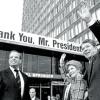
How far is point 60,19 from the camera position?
41.1m

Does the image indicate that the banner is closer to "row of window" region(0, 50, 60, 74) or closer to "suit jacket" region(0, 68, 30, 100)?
"row of window" region(0, 50, 60, 74)

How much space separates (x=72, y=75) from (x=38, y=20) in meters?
53.2

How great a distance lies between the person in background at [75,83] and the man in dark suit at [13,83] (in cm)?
72

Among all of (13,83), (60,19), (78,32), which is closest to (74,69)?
(13,83)

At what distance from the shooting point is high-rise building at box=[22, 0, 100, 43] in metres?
32.4

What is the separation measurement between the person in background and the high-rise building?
22.1m

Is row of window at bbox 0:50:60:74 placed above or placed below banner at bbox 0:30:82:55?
below

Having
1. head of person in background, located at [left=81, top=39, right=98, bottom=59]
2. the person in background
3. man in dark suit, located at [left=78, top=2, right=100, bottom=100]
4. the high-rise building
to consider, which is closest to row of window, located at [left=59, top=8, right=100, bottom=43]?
the high-rise building

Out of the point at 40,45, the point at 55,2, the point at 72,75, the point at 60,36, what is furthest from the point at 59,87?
the point at 55,2

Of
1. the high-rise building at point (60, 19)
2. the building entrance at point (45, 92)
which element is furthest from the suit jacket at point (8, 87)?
the high-rise building at point (60, 19)

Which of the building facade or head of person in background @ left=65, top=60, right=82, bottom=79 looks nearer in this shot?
head of person in background @ left=65, top=60, right=82, bottom=79

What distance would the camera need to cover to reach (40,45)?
11.6 m

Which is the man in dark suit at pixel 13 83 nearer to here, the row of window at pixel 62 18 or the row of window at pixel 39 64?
the row of window at pixel 39 64

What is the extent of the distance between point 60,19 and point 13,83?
3905cm
